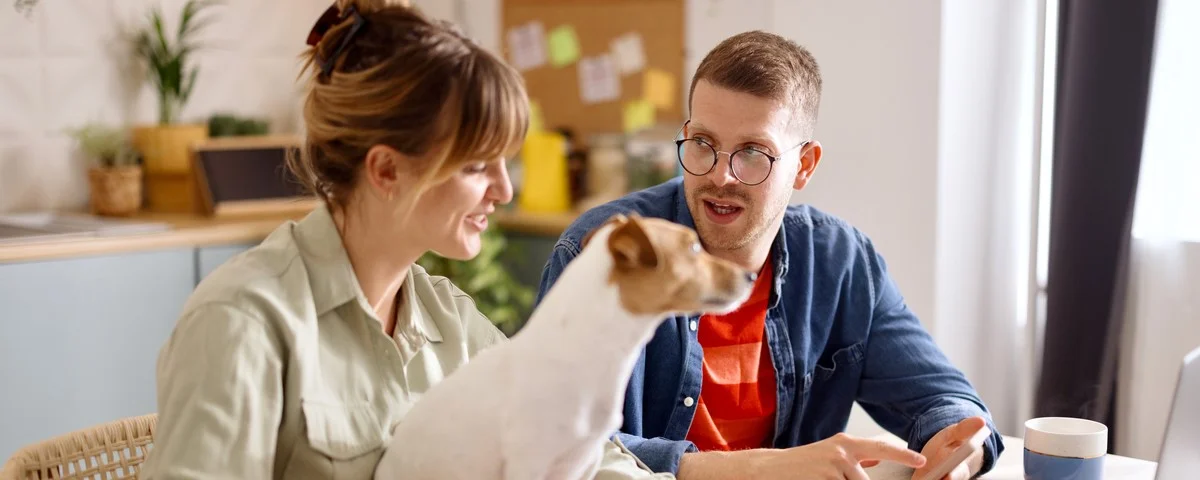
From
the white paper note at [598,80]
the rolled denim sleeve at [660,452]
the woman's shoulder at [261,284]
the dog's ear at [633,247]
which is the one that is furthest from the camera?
the white paper note at [598,80]

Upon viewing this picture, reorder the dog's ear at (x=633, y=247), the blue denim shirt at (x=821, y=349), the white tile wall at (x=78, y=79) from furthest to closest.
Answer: the white tile wall at (x=78, y=79) → the blue denim shirt at (x=821, y=349) → the dog's ear at (x=633, y=247)

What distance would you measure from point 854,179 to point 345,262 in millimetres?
1801

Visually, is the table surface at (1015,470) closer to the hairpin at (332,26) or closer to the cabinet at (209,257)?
the hairpin at (332,26)

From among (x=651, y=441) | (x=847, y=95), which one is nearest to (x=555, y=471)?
(x=651, y=441)

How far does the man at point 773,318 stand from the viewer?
161cm

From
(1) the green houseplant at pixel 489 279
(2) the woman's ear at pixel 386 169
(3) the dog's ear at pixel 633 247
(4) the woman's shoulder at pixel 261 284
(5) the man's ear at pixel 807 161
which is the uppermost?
(2) the woman's ear at pixel 386 169

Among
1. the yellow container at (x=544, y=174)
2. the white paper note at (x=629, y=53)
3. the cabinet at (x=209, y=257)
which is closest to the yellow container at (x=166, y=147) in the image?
the cabinet at (x=209, y=257)

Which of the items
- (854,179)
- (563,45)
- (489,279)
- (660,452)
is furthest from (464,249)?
(563,45)

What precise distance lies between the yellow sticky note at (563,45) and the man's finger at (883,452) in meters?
2.37

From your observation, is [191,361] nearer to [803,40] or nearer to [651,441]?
[651,441]

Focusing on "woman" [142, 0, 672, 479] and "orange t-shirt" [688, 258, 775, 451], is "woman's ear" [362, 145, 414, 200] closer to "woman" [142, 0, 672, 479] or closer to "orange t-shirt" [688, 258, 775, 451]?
"woman" [142, 0, 672, 479]

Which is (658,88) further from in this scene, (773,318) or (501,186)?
(501,186)

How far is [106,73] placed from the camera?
3.10 meters

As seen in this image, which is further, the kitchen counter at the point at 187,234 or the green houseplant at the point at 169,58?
the green houseplant at the point at 169,58
